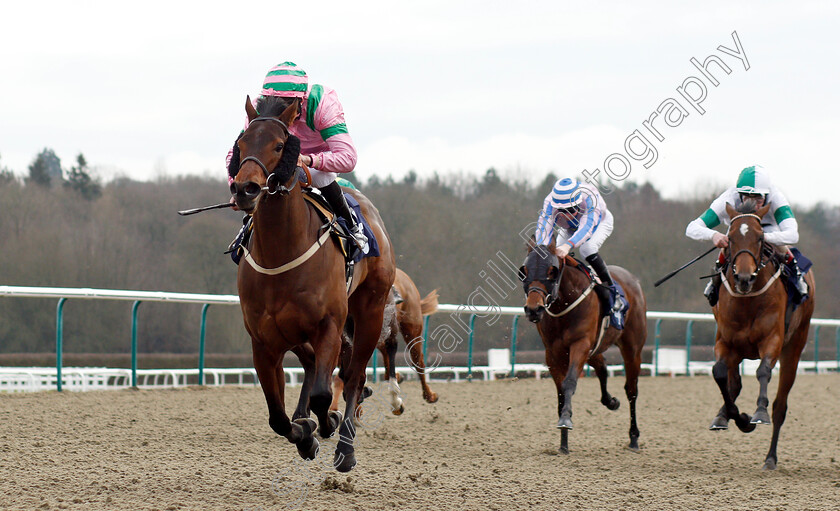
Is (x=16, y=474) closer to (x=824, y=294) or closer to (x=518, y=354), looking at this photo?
(x=518, y=354)

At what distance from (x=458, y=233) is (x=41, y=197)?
17.2 metres

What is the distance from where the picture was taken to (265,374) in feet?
16.4

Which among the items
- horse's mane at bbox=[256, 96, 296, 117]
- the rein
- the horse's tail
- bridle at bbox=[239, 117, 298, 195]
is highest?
horse's mane at bbox=[256, 96, 296, 117]

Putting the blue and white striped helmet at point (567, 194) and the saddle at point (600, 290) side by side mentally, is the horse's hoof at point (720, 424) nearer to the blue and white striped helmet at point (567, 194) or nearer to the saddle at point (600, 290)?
the saddle at point (600, 290)

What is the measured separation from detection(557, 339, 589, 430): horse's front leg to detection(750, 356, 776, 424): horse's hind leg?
1.32 meters

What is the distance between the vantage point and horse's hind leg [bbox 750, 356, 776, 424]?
6.77 metres

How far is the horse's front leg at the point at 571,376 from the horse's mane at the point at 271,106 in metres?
3.50

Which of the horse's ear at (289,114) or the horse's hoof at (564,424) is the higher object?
the horse's ear at (289,114)

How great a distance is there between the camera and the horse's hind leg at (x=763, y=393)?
6766 millimetres

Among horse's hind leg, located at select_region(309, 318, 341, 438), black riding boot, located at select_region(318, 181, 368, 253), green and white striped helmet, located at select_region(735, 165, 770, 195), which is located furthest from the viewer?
green and white striped helmet, located at select_region(735, 165, 770, 195)

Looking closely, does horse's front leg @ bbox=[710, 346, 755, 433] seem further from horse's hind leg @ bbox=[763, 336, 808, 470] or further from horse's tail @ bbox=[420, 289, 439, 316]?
horse's tail @ bbox=[420, 289, 439, 316]

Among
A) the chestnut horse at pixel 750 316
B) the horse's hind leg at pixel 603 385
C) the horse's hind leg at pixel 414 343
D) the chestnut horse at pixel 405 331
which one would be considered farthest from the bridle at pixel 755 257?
the horse's hind leg at pixel 414 343

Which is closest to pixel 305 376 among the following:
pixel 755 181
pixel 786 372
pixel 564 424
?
pixel 564 424

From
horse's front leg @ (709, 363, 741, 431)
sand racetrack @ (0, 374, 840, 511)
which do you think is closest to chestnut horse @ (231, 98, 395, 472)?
sand racetrack @ (0, 374, 840, 511)
